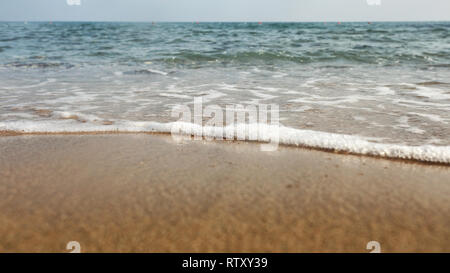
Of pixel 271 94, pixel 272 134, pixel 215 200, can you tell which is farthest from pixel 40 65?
pixel 215 200

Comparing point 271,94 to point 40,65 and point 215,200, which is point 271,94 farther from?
point 40,65

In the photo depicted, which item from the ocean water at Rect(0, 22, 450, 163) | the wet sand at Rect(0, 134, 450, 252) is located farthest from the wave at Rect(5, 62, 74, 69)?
the wet sand at Rect(0, 134, 450, 252)

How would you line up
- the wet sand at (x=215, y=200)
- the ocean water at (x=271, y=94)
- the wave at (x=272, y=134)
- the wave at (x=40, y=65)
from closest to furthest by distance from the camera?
the wet sand at (x=215, y=200), the wave at (x=272, y=134), the ocean water at (x=271, y=94), the wave at (x=40, y=65)

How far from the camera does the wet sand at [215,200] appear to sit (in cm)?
176

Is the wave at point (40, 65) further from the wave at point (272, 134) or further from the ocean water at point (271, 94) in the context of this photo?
the wave at point (272, 134)

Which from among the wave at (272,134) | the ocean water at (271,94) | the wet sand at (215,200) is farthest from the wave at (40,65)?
the wet sand at (215,200)

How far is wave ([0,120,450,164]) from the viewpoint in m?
2.84

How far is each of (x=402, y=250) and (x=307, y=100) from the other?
338 centimetres

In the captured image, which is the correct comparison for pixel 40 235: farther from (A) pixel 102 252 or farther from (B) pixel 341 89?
(B) pixel 341 89

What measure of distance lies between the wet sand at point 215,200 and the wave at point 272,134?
0.15 m

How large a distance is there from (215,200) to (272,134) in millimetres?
1383

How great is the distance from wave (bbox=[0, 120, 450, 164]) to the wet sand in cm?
15

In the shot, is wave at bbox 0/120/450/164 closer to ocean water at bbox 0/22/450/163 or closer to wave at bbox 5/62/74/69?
ocean water at bbox 0/22/450/163

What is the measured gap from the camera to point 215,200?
216 centimetres
